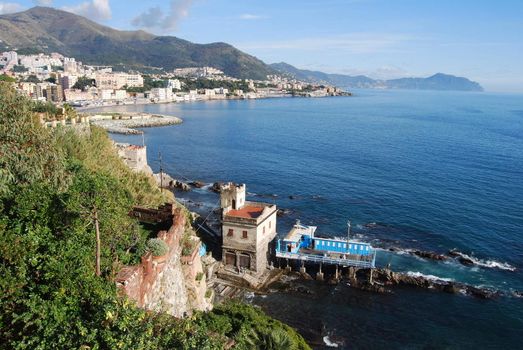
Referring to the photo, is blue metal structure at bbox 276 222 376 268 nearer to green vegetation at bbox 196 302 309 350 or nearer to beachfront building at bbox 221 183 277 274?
beachfront building at bbox 221 183 277 274

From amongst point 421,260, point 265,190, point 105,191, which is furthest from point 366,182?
point 105,191

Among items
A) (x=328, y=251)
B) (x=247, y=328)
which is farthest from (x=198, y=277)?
(x=328, y=251)

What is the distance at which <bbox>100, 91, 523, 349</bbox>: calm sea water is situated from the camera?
1371 inches

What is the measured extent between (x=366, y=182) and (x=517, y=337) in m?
42.1

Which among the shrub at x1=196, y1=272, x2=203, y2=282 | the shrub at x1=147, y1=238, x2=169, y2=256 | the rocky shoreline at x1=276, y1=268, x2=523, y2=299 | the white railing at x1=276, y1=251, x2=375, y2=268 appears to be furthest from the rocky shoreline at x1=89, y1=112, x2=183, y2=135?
the shrub at x1=147, y1=238, x2=169, y2=256

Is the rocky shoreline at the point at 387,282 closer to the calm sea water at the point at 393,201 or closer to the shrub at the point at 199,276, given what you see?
the calm sea water at the point at 393,201

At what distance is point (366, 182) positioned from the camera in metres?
73.6

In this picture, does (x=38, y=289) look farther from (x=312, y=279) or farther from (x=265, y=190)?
(x=265, y=190)

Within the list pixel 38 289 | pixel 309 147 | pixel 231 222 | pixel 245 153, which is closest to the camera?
pixel 38 289

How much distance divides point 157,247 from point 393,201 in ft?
168

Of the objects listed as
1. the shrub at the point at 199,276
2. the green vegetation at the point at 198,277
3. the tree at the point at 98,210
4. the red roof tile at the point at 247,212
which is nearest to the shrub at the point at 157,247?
the tree at the point at 98,210

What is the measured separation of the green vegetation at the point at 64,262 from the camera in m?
10.6

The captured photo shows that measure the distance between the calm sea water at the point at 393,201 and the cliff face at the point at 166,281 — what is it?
1315 centimetres

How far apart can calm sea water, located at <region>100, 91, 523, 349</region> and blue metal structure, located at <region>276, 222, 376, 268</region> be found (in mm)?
2594
